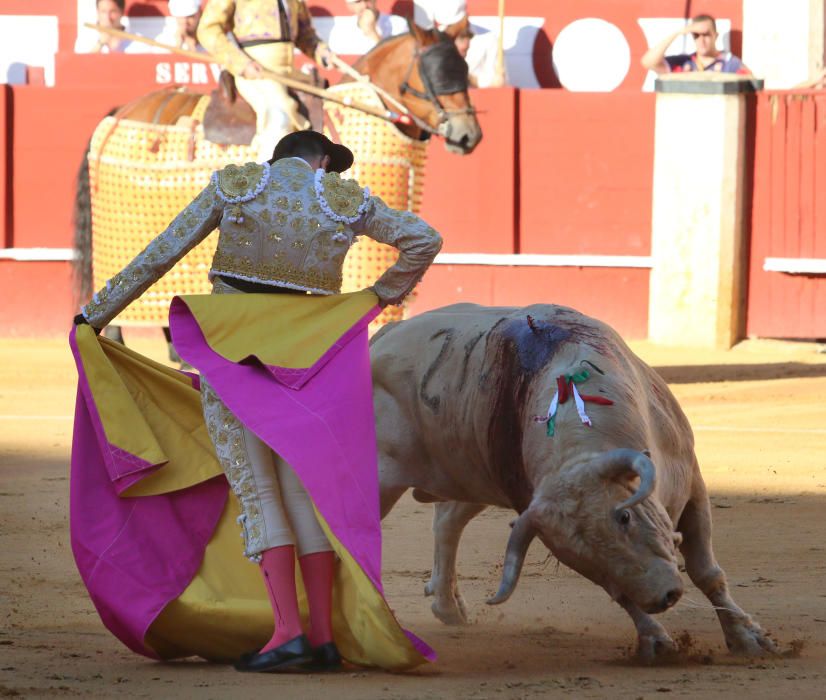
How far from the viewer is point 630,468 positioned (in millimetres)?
2994

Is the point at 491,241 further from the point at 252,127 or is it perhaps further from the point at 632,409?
the point at 632,409

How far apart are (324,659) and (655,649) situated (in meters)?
0.60

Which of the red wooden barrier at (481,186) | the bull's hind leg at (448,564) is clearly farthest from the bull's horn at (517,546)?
the red wooden barrier at (481,186)

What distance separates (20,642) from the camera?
3.56 metres

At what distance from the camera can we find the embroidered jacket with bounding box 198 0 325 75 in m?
7.48

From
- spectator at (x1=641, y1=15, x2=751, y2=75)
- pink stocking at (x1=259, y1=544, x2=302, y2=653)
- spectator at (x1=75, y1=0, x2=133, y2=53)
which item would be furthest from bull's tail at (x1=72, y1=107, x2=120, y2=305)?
pink stocking at (x1=259, y1=544, x2=302, y2=653)

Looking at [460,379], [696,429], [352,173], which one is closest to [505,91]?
[352,173]

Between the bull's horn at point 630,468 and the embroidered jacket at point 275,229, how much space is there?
0.60 metres

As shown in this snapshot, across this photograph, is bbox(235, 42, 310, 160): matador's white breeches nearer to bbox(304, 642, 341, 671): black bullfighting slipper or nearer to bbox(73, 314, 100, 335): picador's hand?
bbox(73, 314, 100, 335): picador's hand

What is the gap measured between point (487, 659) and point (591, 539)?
1.76 ft

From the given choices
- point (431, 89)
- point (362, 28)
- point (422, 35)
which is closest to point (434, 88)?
point (431, 89)

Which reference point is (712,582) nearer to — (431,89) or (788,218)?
(431,89)

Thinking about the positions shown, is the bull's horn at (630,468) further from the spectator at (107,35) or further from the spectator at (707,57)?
the spectator at (107,35)

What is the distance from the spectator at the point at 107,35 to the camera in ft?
36.6
